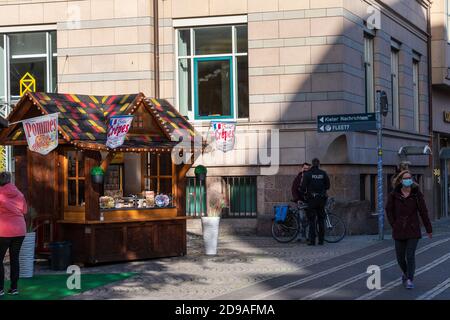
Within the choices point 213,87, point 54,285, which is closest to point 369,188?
point 213,87

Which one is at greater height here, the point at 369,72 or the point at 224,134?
the point at 369,72

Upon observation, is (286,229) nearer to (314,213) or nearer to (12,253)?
(314,213)

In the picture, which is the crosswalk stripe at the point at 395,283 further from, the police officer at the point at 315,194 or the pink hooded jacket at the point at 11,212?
the pink hooded jacket at the point at 11,212

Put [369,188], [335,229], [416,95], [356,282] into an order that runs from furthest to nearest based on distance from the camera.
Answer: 1. [416,95]
2. [369,188]
3. [335,229]
4. [356,282]

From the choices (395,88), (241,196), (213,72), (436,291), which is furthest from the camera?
(395,88)

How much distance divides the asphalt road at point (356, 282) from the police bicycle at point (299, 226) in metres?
2.65

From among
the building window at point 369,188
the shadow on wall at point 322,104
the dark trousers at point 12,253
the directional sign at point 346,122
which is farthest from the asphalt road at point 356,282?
the building window at point 369,188

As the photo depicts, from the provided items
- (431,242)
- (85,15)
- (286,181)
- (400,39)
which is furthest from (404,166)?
(400,39)

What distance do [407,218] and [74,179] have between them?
6.45m

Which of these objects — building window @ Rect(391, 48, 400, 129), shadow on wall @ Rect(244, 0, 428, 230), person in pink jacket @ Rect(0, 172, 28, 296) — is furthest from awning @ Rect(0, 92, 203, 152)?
building window @ Rect(391, 48, 400, 129)

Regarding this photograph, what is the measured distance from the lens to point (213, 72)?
23203 millimetres

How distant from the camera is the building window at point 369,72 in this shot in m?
24.9

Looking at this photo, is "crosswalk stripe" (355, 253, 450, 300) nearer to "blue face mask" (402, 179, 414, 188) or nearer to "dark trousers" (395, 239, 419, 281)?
"dark trousers" (395, 239, 419, 281)

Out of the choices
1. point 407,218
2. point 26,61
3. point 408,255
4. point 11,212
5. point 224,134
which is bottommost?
point 408,255
